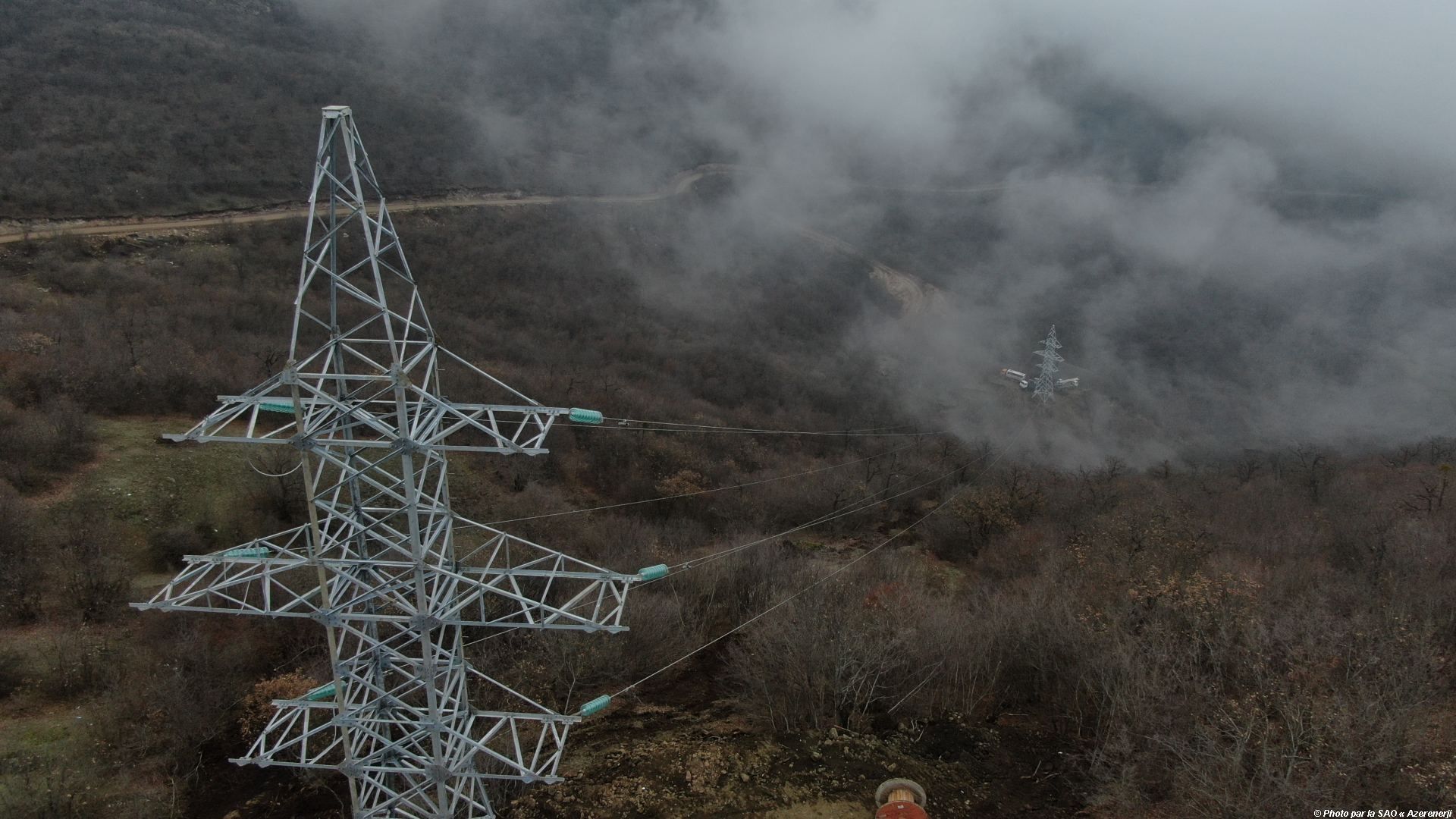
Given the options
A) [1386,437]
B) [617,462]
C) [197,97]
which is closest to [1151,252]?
[1386,437]

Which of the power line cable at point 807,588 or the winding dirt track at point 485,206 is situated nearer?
the power line cable at point 807,588

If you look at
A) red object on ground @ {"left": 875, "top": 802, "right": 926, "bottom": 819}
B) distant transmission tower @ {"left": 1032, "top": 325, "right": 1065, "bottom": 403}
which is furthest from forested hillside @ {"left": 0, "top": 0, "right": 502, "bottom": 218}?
red object on ground @ {"left": 875, "top": 802, "right": 926, "bottom": 819}

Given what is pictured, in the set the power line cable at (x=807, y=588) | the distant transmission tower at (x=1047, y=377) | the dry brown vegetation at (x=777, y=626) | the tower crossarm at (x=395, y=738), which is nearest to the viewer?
the tower crossarm at (x=395, y=738)

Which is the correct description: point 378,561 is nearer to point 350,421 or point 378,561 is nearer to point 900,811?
point 350,421

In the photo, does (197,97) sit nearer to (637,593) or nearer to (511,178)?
(511,178)

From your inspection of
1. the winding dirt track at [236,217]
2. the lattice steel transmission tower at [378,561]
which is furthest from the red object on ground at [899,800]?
the winding dirt track at [236,217]

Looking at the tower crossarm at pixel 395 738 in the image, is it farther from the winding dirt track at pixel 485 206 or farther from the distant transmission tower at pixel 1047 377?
the distant transmission tower at pixel 1047 377

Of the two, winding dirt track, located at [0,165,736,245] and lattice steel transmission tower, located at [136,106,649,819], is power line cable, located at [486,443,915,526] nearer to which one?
lattice steel transmission tower, located at [136,106,649,819]

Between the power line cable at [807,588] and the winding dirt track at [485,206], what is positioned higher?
the winding dirt track at [485,206]
